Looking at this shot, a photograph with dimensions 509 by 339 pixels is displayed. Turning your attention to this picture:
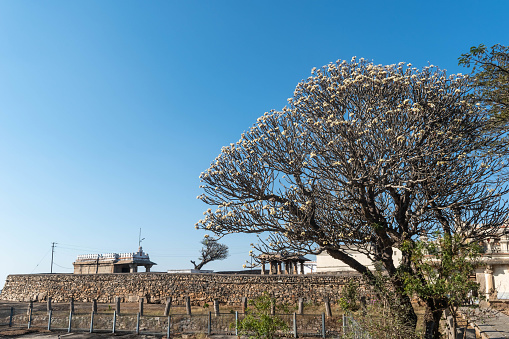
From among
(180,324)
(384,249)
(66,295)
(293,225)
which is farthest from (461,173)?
(66,295)

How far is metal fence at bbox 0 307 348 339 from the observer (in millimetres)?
19031

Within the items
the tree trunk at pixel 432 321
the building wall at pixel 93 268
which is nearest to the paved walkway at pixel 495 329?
the tree trunk at pixel 432 321

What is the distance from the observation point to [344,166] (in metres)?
12.9

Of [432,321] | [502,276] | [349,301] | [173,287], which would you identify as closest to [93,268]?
[173,287]

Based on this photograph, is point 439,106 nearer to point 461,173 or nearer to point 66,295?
point 461,173

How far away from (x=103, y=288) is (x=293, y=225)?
95.8 feet

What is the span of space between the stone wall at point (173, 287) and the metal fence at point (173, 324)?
7.33 m

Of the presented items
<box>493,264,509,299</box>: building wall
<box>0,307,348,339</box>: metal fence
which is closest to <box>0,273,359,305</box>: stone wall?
<box>0,307,348,339</box>: metal fence

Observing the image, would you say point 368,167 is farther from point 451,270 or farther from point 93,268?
point 93,268

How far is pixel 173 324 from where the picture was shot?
21125mm

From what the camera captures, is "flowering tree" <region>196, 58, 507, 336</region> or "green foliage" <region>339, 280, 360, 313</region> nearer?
"flowering tree" <region>196, 58, 507, 336</region>

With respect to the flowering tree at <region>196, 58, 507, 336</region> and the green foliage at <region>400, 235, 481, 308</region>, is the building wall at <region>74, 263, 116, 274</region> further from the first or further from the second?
the green foliage at <region>400, 235, 481, 308</region>

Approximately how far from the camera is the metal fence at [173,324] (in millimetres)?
19031

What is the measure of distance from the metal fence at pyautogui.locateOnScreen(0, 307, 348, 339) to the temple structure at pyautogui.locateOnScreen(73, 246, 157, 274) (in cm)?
2290
